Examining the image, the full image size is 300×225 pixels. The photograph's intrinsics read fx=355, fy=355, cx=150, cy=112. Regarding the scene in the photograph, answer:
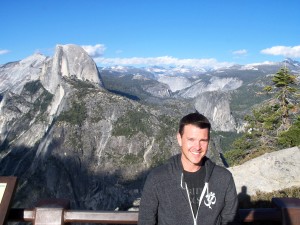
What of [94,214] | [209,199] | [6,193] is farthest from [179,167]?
[6,193]

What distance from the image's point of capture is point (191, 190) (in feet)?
12.5

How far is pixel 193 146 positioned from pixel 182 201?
1.98 ft

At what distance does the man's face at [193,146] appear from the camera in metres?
3.90

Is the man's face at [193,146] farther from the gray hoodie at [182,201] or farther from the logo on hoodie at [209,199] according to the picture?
the logo on hoodie at [209,199]

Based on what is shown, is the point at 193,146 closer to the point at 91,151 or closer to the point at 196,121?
the point at 196,121

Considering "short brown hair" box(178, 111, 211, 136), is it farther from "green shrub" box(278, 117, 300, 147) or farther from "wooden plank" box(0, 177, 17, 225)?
"green shrub" box(278, 117, 300, 147)

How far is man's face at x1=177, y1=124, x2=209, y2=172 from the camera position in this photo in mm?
3898

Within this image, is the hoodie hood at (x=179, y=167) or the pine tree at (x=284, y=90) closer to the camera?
the hoodie hood at (x=179, y=167)

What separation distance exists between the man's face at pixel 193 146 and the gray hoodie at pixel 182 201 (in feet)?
0.45

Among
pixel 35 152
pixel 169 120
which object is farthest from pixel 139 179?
pixel 35 152

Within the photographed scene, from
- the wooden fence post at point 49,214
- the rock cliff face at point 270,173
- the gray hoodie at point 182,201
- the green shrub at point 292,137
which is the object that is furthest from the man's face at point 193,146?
the green shrub at point 292,137

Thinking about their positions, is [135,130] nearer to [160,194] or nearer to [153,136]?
[153,136]

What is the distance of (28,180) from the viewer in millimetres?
138625

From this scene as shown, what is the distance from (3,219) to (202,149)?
7.38ft
